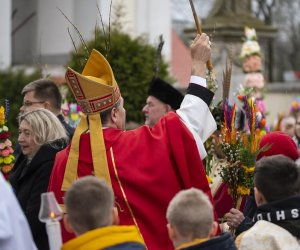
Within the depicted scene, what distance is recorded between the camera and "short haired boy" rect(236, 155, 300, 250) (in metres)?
4.73

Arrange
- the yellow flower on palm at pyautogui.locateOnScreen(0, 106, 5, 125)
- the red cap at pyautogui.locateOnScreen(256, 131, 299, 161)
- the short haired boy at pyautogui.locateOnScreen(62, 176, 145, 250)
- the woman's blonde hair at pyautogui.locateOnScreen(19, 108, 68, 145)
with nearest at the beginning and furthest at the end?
the short haired boy at pyautogui.locateOnScreen(62, 176, 145, 250), the woman's blonde hair at pyautogui.locateOnScreen(19, 108, 68, 145), the red cap at pyautogui.locateOnScreen(256, 131, 299, 161), the yellow flower on palm at pyautogui.locateOnScreen(0, 106, 5, 125)

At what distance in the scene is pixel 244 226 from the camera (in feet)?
17.9

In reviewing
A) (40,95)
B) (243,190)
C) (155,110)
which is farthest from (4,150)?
(243,190)

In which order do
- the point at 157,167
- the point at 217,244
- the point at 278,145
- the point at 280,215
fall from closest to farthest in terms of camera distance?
1. the point at 217,244
2. the point at 280,215
3. the point at 157,167
4. the point at 278,145

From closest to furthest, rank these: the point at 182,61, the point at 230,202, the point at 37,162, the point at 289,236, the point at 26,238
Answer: the point at 26,238 < the point at 289,236 < the point at 37,162 < the point at 230,202 < the point at 182,61

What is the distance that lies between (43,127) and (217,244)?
218 centimetres

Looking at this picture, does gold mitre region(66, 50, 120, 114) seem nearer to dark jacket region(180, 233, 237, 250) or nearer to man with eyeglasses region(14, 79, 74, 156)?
dark jacket region(180, 233, 237, 250)

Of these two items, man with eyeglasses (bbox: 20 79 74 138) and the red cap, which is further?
man with eyeglasses (bbox: 20 79 74 138)

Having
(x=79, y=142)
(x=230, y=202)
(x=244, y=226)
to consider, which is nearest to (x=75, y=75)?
(x=79, y=142)

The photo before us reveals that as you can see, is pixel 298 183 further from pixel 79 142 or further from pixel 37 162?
pixel 37 162

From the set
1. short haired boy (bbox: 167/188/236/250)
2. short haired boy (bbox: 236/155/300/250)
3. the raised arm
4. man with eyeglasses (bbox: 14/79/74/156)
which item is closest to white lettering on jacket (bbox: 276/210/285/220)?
short haired boy (bbox: 236/155/300/250)

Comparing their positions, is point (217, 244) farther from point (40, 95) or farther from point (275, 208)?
point (40, 95)

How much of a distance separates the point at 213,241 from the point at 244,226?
138 centimetres

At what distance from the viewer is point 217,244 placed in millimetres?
4133
